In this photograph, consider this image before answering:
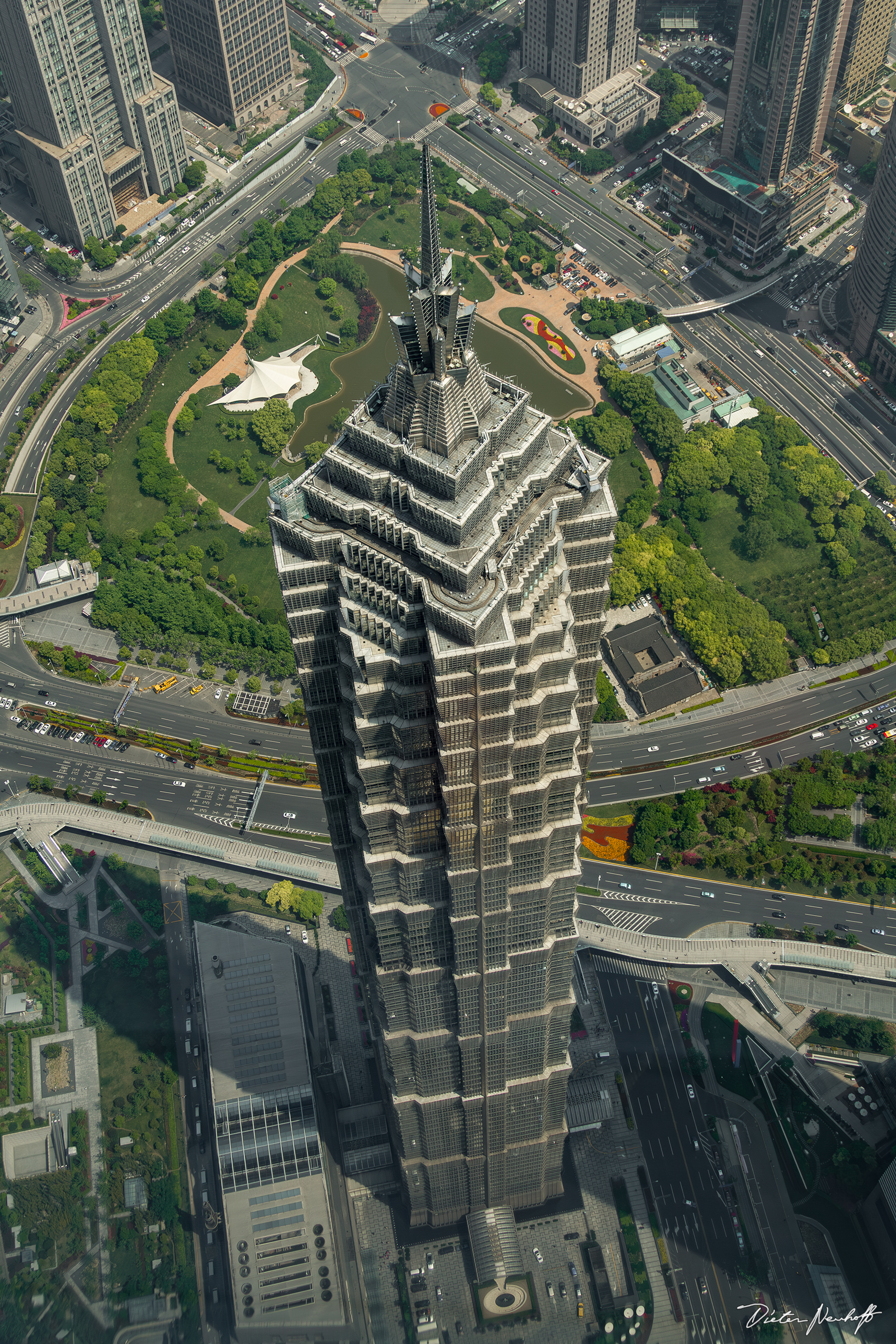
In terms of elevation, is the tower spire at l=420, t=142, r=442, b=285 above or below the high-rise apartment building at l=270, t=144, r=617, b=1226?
above

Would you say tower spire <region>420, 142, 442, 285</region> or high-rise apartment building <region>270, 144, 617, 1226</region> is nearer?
tower spire <region>420, 142, 442, 285</region>

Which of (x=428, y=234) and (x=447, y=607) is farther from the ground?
(x=428, y=234)

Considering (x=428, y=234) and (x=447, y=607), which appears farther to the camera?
(x=447, y=607)

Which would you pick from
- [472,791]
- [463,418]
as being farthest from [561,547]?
[472,791]

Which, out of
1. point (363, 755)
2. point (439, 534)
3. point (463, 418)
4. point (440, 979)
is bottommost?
point (440, 979)

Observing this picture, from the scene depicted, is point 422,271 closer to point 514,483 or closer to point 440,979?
point 514,483

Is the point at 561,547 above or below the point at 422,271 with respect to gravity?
below

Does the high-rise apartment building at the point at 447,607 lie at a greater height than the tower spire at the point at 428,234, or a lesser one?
lesser

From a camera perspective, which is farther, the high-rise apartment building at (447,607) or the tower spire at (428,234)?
the high-rise apartment building at (447,607)
